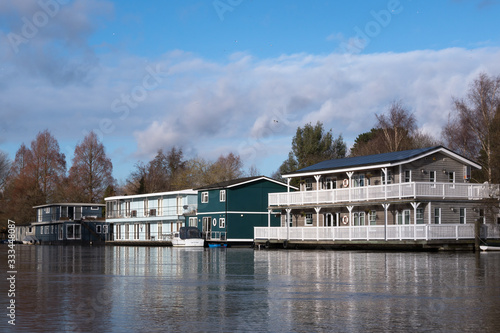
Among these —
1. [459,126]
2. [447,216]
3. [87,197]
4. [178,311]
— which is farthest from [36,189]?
[178,311]

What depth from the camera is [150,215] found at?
87.2m

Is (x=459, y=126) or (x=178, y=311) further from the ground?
(x=459, y=126)

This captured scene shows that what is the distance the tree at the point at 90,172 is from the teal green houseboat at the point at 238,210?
37132mm

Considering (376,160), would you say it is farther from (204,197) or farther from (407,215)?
(204,197)

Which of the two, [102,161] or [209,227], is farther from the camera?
[102,161]

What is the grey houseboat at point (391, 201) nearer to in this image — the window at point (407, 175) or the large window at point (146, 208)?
the window at point (407, 175)

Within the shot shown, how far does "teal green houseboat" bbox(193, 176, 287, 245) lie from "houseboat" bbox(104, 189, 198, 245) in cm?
584

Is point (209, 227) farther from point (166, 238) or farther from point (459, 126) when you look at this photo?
point (459, 126)

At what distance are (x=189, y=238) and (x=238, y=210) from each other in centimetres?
606

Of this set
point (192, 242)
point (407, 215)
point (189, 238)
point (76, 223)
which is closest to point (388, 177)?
point (407, 215)

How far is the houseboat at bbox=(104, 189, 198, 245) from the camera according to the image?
8119cm

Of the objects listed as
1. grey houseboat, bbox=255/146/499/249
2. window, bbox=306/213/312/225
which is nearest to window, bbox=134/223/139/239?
grey houseboat, bbox=255/146/499/249

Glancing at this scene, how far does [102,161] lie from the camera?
10694 centimetres

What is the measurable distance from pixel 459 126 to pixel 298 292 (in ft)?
207
